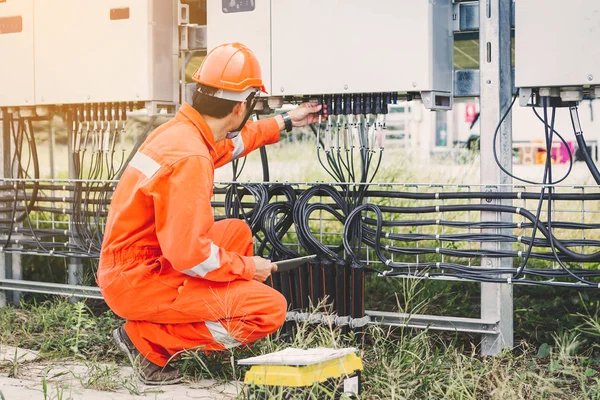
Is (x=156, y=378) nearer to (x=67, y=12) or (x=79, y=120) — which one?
(x=79, y=120)

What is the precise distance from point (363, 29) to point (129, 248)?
118 cm

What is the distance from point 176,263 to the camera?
2418 millimetres

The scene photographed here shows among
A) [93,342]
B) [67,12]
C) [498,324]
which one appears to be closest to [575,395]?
[498,324]

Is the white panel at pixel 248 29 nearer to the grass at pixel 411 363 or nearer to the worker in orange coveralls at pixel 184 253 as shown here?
the worker in orange coveralls at pixel 184 253

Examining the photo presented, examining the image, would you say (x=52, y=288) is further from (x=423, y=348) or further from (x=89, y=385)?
(x=423, y=348)

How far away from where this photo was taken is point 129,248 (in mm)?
2543

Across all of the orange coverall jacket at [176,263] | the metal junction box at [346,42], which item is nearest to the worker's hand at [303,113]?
the metal junction box at [346,42]

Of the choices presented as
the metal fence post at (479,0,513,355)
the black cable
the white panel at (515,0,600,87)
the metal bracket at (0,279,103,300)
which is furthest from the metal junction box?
the metal bracket at (0,279,103,300)

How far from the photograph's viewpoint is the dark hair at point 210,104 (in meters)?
2.63

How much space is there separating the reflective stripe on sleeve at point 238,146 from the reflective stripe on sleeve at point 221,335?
0.72 meters

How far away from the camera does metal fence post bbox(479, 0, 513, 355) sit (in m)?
2.87

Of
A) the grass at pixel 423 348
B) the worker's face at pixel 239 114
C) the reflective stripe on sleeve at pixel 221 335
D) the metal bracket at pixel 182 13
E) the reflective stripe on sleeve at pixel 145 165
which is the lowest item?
the grass at pixel 423 348

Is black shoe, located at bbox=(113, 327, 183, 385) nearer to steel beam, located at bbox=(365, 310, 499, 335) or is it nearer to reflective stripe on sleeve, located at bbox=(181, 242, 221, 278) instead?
reflective stripe on sleeve, located at bbox=(181, 242, 221, 278)

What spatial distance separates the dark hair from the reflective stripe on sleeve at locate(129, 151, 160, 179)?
0.28 m
